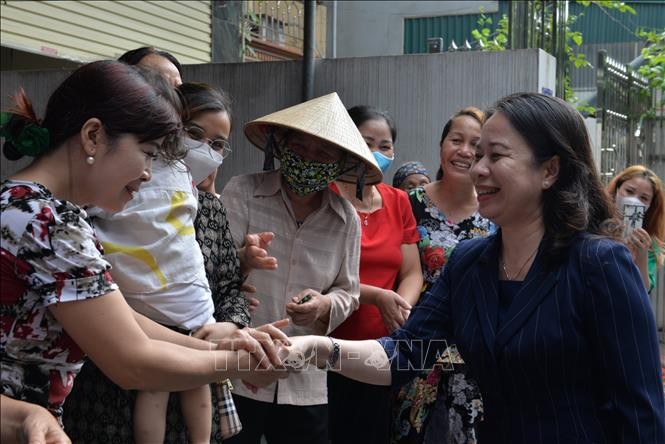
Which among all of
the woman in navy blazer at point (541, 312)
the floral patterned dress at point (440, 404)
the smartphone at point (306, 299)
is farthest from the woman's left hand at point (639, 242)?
the woman in navy blazer at point (541, 312)

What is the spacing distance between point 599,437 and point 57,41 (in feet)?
31.2

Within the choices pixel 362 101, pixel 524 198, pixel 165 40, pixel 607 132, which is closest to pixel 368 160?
pixel 524 198

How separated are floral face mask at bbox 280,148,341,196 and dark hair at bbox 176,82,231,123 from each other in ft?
1.30

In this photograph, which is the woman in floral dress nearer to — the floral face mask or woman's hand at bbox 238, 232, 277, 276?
the floral face mask

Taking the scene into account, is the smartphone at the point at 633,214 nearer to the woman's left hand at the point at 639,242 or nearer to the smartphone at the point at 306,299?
the woman's left hand at the point at 639,242

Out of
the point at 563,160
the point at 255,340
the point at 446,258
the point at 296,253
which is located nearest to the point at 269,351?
→ the point at 255,340

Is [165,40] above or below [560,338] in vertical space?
above

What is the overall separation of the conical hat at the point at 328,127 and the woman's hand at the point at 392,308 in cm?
57

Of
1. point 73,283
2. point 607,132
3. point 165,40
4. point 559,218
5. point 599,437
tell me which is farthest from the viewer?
point 165,40

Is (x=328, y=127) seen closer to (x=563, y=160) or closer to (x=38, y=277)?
(x=563, y=160)

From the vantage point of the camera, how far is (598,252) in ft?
8.57

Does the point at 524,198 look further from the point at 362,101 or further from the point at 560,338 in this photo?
the point at 362,101

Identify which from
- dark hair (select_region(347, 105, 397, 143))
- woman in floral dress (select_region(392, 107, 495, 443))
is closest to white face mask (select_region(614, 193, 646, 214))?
woman in floral dress (select_region(392, 107, 495, 443))

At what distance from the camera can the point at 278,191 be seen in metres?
3.86
